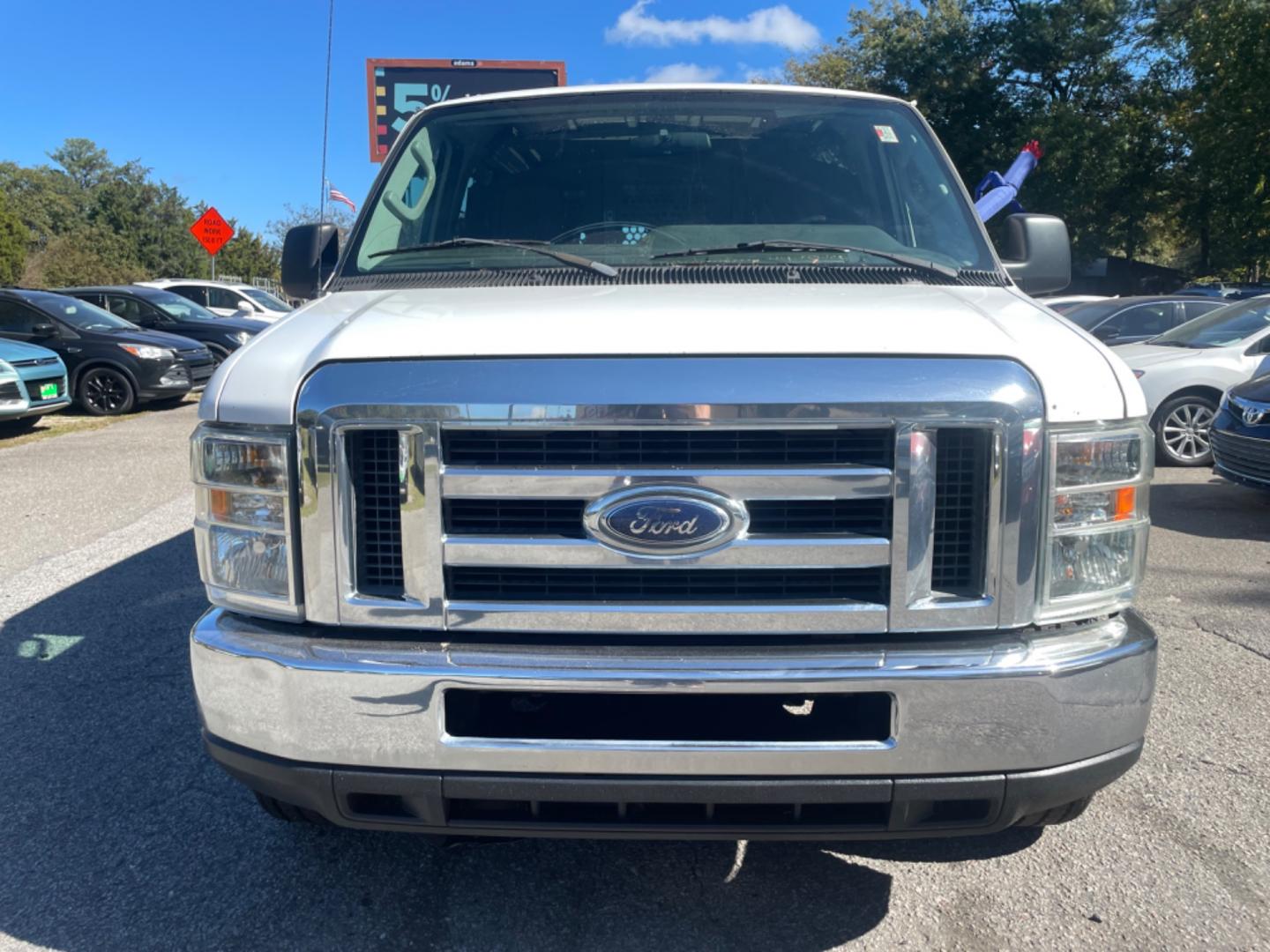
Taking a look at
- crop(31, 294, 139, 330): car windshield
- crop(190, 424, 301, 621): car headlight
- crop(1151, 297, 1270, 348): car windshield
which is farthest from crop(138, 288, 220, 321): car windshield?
crop(190, 424, 301, 621): car headlight

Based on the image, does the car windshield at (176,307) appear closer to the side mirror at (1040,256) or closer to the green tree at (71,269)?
the side mirror at (1040,256)

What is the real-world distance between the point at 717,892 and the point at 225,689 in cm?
139

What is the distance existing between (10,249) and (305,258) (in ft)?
150

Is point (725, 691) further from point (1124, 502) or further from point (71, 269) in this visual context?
point (71, 269)

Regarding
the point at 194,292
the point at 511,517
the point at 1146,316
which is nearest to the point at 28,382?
the point at 194,292

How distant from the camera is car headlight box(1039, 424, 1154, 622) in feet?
7.29

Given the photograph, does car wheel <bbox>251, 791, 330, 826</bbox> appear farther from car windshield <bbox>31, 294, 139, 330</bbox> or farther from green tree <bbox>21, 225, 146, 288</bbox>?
green tree <bbox>21, 225, 146, 288</bbox>

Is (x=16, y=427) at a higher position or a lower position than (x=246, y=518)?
lower

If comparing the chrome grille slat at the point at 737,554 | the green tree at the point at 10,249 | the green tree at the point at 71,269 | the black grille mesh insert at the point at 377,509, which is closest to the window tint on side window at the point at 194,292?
the green tree at the point at 71,269

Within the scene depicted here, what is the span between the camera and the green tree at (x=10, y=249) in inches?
1621

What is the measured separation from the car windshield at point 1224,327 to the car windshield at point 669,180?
7263 mm

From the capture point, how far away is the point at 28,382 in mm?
11219

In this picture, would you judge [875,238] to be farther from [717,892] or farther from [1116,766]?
[717,892]

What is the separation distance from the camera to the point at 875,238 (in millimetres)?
3346
